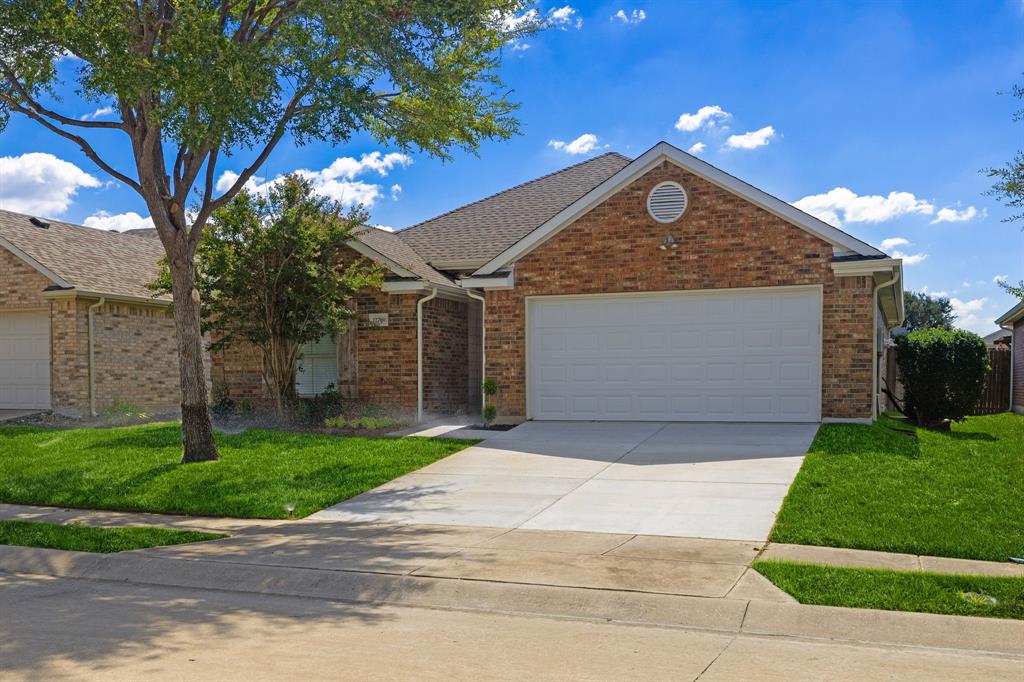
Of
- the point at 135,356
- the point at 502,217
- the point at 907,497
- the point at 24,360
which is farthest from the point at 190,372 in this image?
the point at 502,217

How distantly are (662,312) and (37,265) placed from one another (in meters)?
14.1

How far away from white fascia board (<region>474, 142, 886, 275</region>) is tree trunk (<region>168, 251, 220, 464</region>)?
18.5ft

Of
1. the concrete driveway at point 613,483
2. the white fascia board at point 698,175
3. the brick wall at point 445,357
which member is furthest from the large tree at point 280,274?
the concrete driveway at point 613,483

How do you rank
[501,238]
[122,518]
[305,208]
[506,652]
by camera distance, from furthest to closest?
1. [501,238]
2. [305,208]
3. [122,518]
4. [506,652]

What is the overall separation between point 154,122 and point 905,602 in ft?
34.1

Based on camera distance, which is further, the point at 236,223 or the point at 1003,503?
the point at 236,223

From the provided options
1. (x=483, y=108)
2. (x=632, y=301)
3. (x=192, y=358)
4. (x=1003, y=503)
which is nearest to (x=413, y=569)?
(x=1003, y=503)

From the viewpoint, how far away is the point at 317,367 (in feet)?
63.3

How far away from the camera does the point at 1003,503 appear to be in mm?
9062

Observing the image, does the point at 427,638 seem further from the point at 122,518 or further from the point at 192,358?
the point at 192,358

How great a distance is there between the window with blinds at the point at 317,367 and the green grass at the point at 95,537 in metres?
9.55

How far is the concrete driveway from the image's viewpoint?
9.32 metres

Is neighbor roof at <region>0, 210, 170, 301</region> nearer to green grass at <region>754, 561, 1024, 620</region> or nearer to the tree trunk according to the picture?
the tree trunk

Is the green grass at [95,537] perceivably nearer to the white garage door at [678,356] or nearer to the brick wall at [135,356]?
the white garage door at [678,356]
